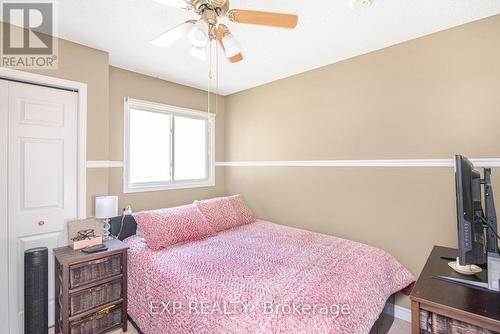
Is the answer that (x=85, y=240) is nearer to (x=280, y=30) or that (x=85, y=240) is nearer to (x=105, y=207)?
(x=105, y=207)

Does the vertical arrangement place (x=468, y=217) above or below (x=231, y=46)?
below

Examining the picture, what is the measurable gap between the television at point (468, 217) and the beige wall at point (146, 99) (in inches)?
114

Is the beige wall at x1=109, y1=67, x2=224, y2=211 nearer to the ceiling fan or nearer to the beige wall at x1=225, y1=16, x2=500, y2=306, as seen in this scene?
the beige wall at x1=225, y1=16, x2=500, y2=306

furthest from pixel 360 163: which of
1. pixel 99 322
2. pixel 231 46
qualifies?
pixel 99 322

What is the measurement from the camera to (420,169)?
7.05 feet

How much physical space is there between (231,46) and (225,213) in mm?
1901

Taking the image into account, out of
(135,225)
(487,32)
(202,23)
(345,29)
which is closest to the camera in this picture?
(202,23)

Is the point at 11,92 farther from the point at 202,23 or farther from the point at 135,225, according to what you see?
the point at 202,23

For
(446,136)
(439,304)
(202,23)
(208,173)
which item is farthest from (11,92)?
(446,136)

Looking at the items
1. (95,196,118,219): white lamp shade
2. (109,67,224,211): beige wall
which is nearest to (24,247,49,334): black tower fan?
(95,196,118,219): white lamp shade

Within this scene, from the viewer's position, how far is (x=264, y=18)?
133 cm

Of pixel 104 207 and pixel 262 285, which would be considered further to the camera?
pixel 104 207

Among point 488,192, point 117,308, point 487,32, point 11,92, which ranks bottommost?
point 117,308

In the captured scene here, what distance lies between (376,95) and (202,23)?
1.83m
